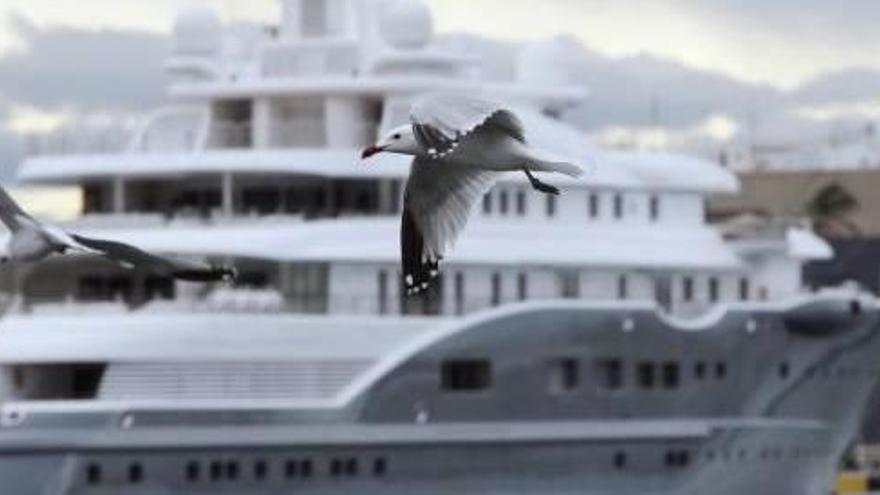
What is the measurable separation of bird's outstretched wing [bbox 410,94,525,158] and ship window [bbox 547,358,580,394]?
1489 inches

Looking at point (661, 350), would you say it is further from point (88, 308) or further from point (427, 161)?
point (427, 161)

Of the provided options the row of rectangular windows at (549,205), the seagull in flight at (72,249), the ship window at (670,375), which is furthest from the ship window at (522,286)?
the seagull in flight at (72,249)

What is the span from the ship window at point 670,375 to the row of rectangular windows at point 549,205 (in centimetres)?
299

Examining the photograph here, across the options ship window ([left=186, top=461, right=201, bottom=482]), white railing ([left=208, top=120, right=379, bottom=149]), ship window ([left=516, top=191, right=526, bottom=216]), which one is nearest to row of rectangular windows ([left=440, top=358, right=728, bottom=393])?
ship window ([left=516, top=191, right=526, bottom=216])

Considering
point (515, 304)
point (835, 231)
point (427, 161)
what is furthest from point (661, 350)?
point (835, 231)

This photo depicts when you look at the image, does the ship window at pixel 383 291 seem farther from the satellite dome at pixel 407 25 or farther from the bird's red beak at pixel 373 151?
the bird's red beak at pixel 373 151

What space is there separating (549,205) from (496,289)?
1.82 meters

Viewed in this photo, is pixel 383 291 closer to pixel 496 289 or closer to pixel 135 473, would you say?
pixel 496 289

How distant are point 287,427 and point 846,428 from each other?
1201 centimetres

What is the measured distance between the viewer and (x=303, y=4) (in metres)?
60.8

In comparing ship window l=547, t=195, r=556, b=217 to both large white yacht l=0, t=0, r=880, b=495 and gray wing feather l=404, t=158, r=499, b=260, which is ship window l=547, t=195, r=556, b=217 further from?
gray wing feather l=404, t=158, r=499, b=260

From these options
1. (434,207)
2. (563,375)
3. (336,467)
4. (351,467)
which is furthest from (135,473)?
(434,207)

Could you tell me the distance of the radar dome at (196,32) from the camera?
61.2 m

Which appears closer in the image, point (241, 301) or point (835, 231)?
point (241, 301)
